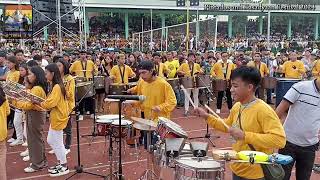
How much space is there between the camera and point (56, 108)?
6.61 meters

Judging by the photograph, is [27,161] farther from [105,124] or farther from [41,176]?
[105,124]

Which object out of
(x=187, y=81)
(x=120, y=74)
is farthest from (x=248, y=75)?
(x=187, y=81)

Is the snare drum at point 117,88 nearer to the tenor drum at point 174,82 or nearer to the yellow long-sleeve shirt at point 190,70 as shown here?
the tenor drum at point 174,82

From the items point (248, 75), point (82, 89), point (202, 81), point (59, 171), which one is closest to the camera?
point (248, 75)

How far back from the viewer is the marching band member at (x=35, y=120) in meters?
6.74

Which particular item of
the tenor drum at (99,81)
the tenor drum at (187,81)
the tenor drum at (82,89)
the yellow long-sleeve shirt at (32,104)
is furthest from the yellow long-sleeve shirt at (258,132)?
the tenor drum at (187,81)

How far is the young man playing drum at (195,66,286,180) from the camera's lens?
330 cm

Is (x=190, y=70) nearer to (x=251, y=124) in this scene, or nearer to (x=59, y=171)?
(x=59, y=171)

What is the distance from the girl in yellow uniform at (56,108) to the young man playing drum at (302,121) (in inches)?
139

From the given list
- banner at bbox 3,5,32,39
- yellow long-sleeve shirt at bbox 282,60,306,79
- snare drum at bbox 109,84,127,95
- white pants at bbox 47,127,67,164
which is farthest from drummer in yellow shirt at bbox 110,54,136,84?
banner at bbox 3,5,32,39

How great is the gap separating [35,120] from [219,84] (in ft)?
21.7

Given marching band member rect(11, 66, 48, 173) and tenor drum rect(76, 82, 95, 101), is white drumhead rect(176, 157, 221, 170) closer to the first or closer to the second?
marching band member rect(11, 66, 48, 173)

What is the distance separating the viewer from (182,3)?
20297 millimetres

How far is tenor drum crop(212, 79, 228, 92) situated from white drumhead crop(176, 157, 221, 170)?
852 centimetres
